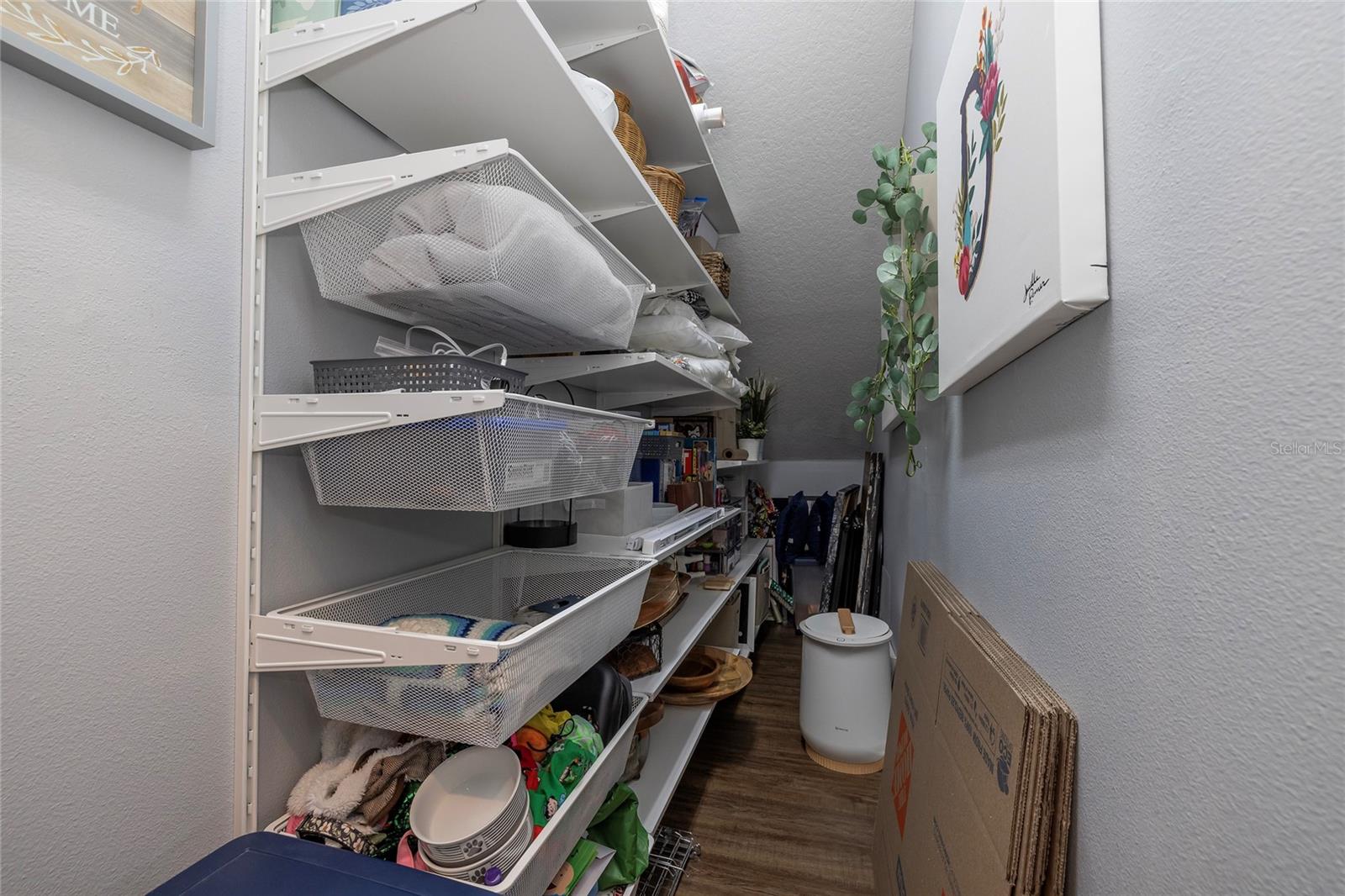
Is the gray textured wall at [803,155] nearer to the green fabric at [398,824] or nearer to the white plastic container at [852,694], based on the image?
the white plastic container at [852,694]

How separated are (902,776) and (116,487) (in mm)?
1452

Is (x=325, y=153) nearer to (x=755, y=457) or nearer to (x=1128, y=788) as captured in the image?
(x=1128, y=788)

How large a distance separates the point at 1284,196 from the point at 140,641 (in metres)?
1.19

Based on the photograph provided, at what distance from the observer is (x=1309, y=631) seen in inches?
12.7

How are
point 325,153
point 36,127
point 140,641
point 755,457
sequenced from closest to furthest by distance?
point 36,127
point 140,641
point 325,153
point 755,457

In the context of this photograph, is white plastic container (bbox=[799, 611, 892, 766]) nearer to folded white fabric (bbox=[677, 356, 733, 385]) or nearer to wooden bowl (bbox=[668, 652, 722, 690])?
wooden bowl (bbox=[668, 652, 722, 690])

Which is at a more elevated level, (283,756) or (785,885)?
(283,756)

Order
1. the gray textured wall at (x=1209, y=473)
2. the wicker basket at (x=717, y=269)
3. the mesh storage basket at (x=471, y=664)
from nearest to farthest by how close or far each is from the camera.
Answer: the gray textured wall at (x=1209, y=473)
the mesh storage basket at (x=471, y=664)
the wicker basket at (x=717, y=269)

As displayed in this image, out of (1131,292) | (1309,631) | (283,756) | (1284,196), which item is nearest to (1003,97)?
(1131,292)

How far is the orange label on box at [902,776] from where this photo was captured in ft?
3.98

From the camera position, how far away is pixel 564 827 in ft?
3.34

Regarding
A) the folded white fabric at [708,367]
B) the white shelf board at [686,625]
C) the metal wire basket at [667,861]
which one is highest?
the folded white fabric at [708,367]

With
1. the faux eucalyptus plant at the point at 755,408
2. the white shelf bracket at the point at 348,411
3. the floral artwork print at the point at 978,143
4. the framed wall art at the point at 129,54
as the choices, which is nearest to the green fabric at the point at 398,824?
the white shelf bracket at the point at 348,411

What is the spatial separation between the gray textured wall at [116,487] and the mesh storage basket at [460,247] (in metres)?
0.15
